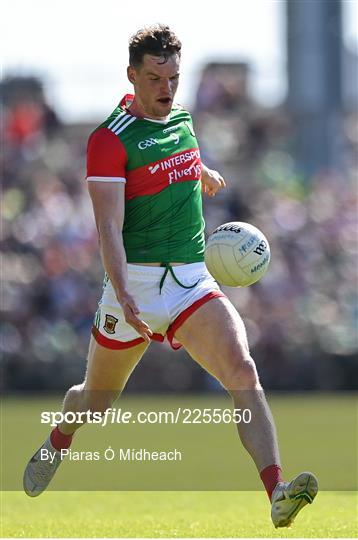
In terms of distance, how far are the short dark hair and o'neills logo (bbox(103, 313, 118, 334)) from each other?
1.51m

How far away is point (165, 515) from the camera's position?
30.0 feet

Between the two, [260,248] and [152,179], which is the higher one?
[152,179]

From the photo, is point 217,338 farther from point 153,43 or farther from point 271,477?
point 153,43

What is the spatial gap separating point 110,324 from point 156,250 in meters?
0.53

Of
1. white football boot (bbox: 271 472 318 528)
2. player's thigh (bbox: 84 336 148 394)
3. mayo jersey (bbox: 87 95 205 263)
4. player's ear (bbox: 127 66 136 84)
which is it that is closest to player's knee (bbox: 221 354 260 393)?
white football boot (bbox: 271 472 318 528)

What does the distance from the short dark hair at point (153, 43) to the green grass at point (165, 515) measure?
284 centimetres

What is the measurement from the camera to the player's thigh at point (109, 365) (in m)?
8.05

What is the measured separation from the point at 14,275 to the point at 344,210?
19.9 feet

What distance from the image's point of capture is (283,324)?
2094 centimetres

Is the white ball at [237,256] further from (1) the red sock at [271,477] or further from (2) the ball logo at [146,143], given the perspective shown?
(1) the red sock at [271,477]

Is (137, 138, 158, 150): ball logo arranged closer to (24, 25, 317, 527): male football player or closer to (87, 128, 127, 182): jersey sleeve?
(24, 25, 317, 527): male football player

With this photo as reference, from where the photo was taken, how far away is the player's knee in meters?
7.49

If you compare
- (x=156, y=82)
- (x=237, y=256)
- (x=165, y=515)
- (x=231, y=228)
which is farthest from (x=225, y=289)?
(x=156, y=82)

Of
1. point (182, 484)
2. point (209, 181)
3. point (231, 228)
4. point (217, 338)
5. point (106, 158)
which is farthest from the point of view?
point (182, 484)
